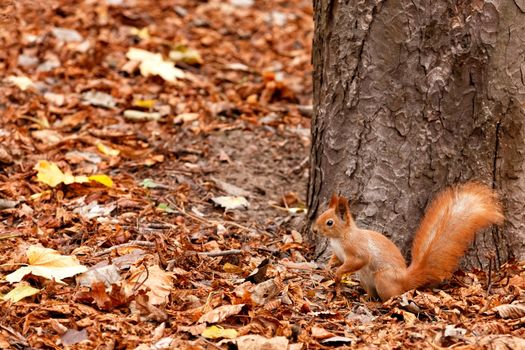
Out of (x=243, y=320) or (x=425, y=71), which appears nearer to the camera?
(x=243, y=320)

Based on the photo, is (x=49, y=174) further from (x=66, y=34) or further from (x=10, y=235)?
(x=66, y=34)

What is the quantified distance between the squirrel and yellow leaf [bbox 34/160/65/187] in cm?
161

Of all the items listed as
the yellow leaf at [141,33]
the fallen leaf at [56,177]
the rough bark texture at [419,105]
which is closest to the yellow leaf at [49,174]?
the fallen leaf at [56,177]

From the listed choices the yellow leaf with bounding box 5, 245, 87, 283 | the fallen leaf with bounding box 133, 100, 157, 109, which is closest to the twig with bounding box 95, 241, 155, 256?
the yellow leaf with bounding box 5, 245, 87, 283

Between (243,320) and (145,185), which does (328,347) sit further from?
(145,185)

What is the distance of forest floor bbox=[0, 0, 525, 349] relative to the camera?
3191 millimetres

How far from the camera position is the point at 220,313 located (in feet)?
10.5

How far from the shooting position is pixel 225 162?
5.23 metres

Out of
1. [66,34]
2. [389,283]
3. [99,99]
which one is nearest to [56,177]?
[99,99]

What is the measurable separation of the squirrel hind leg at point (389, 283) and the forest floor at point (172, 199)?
0.21 feet

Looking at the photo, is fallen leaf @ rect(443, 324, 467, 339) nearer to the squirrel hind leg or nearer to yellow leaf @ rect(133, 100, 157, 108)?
the squirrel hind leg

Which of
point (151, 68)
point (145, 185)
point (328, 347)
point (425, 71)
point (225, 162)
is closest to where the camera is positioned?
point (328, 347)

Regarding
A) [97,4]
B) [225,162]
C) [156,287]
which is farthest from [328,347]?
[97,4]

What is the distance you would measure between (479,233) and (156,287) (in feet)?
4.92
